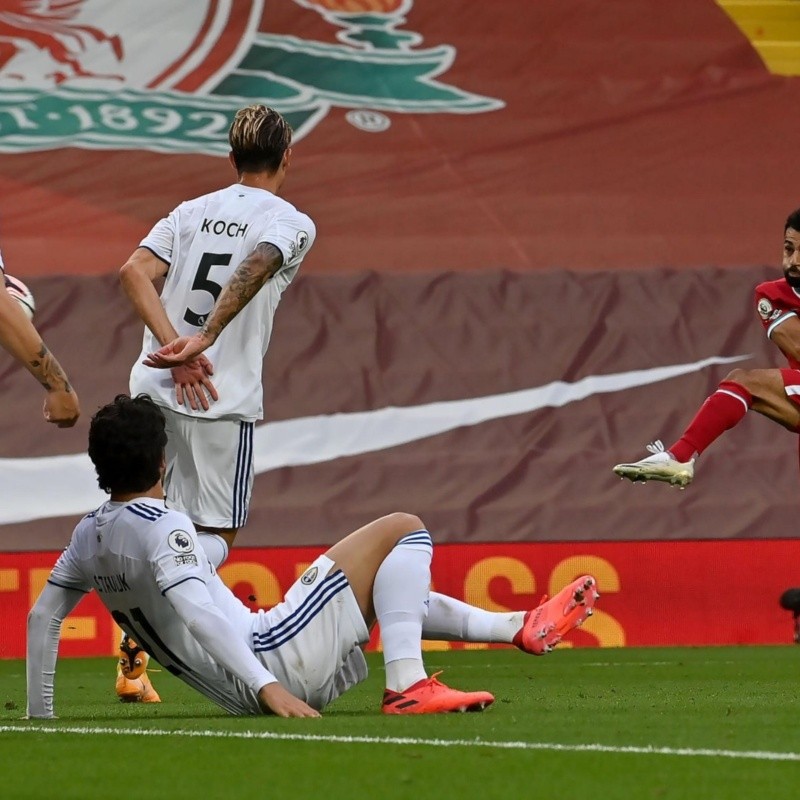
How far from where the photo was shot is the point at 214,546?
538 centimetres

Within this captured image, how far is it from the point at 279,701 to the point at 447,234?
27.5 feet

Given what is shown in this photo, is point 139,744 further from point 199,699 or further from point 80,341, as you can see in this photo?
point 80,341

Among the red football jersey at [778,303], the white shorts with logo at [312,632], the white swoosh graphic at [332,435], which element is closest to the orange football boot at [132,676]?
the white shorts with logo at [312,632]

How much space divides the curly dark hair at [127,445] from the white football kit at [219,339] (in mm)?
1063

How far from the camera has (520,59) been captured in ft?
43.3

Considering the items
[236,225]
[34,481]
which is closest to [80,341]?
[34,481]

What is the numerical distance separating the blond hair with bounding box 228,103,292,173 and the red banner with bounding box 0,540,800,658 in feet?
14.0

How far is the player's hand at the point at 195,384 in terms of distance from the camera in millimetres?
5324

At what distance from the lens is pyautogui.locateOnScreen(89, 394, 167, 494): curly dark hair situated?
4.24 meters

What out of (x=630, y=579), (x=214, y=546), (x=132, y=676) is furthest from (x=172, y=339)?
(x=630, y=579)

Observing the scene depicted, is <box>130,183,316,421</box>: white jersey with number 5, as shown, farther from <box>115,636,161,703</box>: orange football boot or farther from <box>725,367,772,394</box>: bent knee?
<box>725,367,772,394</box>: bent knee

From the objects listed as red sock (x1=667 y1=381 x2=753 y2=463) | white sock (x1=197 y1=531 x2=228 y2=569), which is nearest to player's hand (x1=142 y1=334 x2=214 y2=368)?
white sock (x1=197 y1=531 x2=228 y2=569)

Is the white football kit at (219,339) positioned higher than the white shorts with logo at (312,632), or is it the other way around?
the white football kit at (219,339)

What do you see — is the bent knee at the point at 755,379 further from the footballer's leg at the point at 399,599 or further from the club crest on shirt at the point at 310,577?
the club crest on shirt at the point at 310,577
